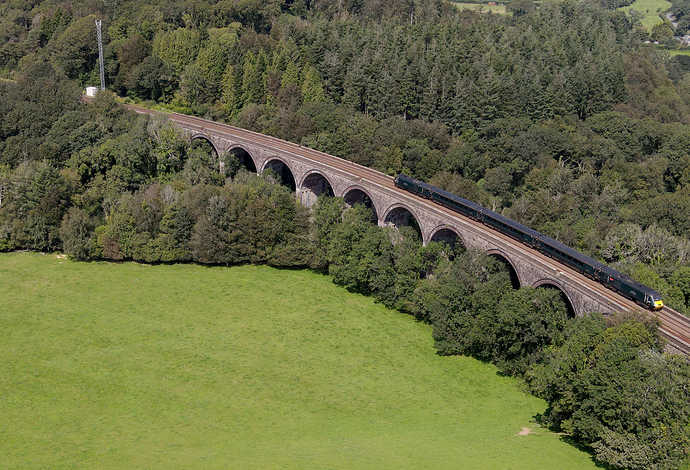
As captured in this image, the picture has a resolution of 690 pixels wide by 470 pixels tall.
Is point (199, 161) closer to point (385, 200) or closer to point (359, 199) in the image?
point (359, 199)

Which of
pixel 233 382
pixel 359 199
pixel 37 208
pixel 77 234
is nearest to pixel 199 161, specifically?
pixel 77 234

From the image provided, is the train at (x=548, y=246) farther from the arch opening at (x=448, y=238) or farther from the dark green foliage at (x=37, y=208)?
the dark green foliage at (x=37, y=208)

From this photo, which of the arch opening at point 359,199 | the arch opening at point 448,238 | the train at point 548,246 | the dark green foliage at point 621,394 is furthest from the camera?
the arch opening at point 359,199

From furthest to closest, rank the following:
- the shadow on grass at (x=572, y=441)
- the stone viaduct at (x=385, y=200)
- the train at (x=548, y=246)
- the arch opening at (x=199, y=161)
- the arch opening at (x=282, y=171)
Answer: the arch opening at (x=282, y=171), the arch opening at (x=199, y=161), the stone viaduct at (x=385, y=200), the train at (x=548, y=246), the shadow on grass at (x=572, y=441)

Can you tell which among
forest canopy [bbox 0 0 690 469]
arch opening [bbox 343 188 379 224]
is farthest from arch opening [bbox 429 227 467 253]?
arch opening [bbox 343 188 379 224]

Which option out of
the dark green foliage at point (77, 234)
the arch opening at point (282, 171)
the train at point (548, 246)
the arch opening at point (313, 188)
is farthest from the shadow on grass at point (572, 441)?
the dark green foliage at point (77, 234)

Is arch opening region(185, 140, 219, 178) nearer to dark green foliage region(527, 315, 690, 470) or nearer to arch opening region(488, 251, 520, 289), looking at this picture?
arch opening region(488, 251, 520, 289)
